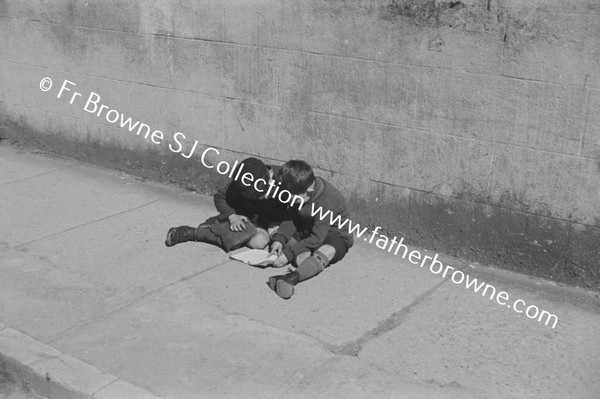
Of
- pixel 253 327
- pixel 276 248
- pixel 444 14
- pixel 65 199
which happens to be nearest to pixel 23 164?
pixel 65 199

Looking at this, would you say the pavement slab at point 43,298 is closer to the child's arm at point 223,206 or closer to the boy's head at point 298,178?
the child's arm at point 223,206

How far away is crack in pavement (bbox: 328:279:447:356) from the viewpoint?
468 cm

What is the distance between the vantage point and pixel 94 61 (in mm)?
7660

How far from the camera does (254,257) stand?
19.0 feet

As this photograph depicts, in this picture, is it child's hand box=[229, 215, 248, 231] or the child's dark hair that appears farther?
child's hand box=[229, 215, 248, 231]

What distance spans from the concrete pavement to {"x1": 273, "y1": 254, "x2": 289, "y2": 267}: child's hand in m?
0.07

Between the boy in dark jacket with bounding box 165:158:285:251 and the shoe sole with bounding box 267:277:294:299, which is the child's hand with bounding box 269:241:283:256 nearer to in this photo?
the boy in dark jacket with bounding box 165:158:285:251

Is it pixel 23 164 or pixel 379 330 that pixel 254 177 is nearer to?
pixel 379 330

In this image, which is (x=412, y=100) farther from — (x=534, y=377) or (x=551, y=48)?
(x=534, y=377)

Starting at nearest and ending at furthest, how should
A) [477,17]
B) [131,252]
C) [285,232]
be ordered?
[477,17] → [285,232] → [131,252]

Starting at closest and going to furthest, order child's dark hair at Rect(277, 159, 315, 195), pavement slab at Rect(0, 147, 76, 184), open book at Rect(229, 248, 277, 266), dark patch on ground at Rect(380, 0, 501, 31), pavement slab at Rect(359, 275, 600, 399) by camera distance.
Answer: pavement slab at Rect(359, 275, 600, 399) → dark patch on ground at Rect(380, 0, 501, 31) → child's dark hair at Rect(277, 159, 315, 195) → open book at Rect(229, 248, 277, 266) → pavement slab at Rect(0, 147, 76, 184)

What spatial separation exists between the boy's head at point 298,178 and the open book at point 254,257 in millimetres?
487

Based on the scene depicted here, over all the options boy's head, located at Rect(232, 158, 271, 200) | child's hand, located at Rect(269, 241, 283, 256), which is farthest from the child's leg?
boy's head, located at Rect(232, 158, 271, 200)

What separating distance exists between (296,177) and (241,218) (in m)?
0.62
